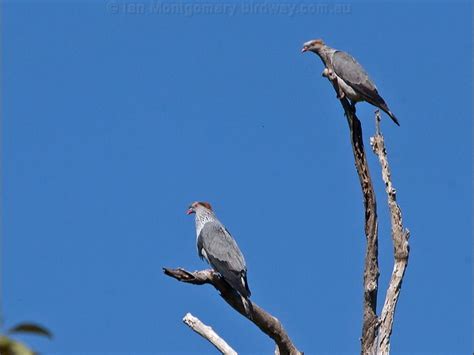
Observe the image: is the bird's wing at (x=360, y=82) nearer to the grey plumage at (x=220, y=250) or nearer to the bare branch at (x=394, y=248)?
the bare branch at (x=394, y=248)

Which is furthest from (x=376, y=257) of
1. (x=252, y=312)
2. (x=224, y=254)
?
(x=224, y=254)

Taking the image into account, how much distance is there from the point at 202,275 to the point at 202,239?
4.28 feet

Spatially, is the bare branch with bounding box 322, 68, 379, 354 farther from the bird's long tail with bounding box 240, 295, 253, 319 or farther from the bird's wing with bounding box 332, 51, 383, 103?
the bird's long tail with bounding box 240, 295, 253, 319

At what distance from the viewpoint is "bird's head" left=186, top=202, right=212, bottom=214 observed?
10.9m

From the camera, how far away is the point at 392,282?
9242 millimetres

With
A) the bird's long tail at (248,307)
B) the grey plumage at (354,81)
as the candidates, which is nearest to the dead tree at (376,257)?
the grey plumage at (354,81)

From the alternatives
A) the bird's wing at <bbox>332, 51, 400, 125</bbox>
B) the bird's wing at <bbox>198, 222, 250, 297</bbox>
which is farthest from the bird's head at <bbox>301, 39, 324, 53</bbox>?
the bird's wing at <bbox>198, 222, 250, 297</bbox>

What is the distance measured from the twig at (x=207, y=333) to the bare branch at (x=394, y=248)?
1.72 m

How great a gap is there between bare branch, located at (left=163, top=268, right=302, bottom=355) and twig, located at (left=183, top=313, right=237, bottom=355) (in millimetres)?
355

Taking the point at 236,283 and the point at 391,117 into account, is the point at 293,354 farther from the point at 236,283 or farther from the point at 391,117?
the point at 391,117

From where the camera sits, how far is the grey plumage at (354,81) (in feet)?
33.8

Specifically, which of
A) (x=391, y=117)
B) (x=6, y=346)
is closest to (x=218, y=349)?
(x=391, y=117)

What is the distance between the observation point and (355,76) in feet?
34.3

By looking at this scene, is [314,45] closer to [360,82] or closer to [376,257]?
[360,82]
